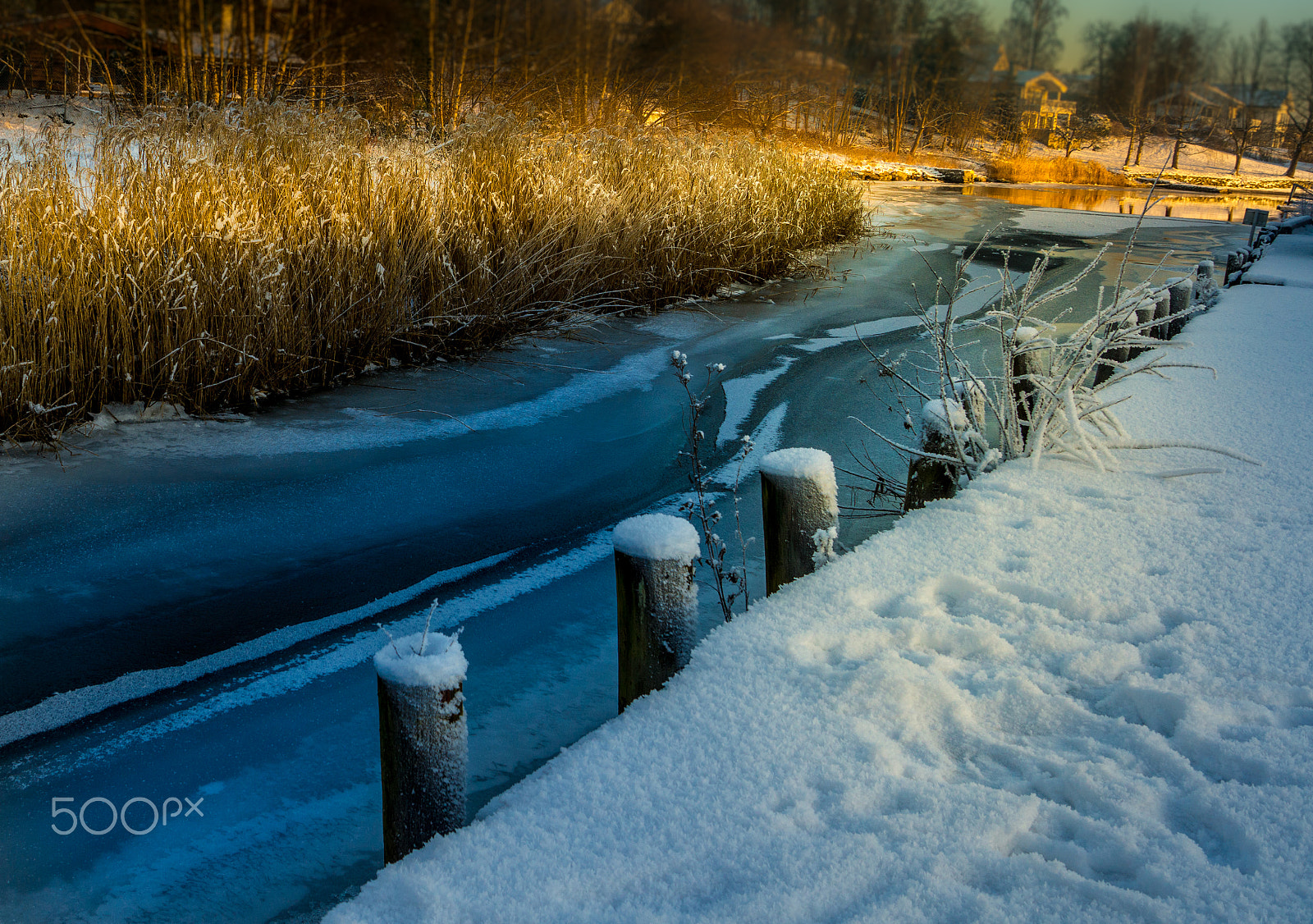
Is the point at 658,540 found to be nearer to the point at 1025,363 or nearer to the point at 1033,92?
the point at 1025,363

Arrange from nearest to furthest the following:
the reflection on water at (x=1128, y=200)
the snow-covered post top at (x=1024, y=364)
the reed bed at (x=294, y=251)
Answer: the snow-covered post top at (x=1024, y=364) → the reed bed at (x=294, y=251) → the reflection on water at (x=1128, y=200)

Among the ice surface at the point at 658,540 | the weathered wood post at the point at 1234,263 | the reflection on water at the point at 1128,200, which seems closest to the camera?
the ice surface at the point at 658,540

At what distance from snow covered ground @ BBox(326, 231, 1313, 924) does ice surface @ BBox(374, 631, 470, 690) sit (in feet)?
0.82

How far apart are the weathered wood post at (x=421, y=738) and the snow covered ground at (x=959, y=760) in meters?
0.05

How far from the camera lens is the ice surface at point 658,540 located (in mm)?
1775

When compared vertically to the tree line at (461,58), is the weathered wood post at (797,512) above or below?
below

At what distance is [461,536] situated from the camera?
11.3ft

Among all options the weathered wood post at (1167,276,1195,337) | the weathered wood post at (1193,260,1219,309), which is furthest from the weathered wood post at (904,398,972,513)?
the weathered wood post at (1193,260,1219,309)

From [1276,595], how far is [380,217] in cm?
456

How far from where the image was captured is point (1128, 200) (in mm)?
20094

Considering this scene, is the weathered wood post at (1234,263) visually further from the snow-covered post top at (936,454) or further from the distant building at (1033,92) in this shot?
the distant building at (1033,92)

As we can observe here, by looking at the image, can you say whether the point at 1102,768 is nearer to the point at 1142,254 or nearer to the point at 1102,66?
the point at 1142,254

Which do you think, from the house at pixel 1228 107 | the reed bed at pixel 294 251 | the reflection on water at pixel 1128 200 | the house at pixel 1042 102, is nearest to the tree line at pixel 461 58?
the reed bed at pixel 294 251

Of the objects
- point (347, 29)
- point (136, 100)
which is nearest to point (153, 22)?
point (136, 100)
